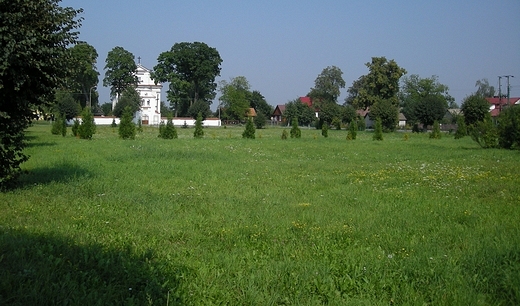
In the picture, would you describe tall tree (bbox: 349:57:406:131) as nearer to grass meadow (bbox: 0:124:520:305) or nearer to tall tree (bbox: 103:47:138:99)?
tall tree (bbox: 103:47:138:99)

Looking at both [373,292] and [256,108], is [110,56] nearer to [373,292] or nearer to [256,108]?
[256,108]

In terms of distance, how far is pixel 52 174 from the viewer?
11.8 metres

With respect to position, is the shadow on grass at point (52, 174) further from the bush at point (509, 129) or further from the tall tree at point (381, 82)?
the tall tree at point (381, 82)

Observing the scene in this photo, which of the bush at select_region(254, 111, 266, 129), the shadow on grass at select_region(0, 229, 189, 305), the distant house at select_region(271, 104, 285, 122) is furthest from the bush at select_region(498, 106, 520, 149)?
the distant house at select_region(271, 104, 285, 122)

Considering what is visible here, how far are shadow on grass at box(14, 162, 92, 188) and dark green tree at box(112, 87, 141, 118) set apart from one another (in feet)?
211

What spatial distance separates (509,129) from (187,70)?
70904 millimetres

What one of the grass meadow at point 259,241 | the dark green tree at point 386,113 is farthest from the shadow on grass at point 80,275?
the dark green tree at point 386,113

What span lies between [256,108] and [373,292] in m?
110

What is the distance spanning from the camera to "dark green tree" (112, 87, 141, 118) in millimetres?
76175

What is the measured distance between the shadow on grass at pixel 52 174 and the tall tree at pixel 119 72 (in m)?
79.1

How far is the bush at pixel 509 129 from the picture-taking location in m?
25.0

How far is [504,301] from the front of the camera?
403 cm

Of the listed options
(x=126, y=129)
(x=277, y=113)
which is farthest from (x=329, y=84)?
(x=126, y=129)

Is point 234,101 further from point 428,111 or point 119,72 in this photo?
point 428,111
